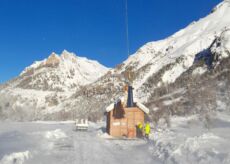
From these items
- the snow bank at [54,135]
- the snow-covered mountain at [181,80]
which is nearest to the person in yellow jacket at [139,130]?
the snow bank at [54,135]

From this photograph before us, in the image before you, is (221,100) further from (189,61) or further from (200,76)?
(189,61)

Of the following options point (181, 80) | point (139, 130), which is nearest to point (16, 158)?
point (139, 130)

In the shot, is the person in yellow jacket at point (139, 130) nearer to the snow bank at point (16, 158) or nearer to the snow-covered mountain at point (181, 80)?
the snow bank at point (16, 158)

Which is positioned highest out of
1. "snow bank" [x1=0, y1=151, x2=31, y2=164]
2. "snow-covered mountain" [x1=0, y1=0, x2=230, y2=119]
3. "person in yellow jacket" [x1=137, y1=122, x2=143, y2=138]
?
"snow-covered mountain" [x1=0, y1=0, x2=230, y2=119]

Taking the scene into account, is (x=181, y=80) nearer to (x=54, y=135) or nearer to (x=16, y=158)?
(x=54, y=135)

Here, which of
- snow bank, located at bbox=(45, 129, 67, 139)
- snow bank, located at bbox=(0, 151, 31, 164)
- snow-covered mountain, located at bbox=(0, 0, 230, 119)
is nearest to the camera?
snow bank, located at bbox=(0, 151, 31, 164)

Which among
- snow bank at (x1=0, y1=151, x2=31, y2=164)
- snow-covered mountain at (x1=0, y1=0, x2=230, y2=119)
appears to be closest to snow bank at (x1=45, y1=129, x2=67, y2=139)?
A: snow bank at (x1=0, y1=151, x2=31, y2=164)

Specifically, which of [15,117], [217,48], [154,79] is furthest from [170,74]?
[15,117]

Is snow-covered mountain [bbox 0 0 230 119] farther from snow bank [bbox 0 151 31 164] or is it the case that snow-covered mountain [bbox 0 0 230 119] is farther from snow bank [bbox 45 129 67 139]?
snow bank [bbox 0 151 31 164]

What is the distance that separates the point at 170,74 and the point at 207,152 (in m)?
122

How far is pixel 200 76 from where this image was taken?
Answer: 349 ft

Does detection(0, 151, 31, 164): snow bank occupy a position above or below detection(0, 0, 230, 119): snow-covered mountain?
below

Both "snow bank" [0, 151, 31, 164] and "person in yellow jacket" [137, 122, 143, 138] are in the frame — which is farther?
"person in yellow jacket" [137, 122, 143, 138]

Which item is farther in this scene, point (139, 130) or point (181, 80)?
point (181, 80)
